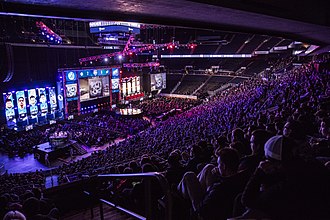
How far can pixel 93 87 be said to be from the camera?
38031 mm

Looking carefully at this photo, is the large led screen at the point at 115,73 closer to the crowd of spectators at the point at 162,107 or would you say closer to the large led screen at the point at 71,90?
the crowd of spectators at the point at 162,107

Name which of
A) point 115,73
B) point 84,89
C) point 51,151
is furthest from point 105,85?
point 51,151

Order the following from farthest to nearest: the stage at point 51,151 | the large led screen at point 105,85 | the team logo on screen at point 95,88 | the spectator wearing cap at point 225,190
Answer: the large led screen at point 105,85, the team logo on screen at point 95,88, the stage at point 51,151, the spectator wearing cap at point 225,190

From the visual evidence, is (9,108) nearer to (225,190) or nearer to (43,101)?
(43,101)

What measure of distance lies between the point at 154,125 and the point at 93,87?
13.1 metres

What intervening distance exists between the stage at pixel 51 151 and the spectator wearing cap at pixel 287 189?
21274 mm

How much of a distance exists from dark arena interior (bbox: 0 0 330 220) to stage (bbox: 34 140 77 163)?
0.31 feet

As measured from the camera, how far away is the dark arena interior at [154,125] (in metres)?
2.83

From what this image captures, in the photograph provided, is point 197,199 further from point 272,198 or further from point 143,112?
point 143,112

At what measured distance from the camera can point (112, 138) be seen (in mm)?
26688

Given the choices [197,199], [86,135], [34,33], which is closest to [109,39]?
[34,33]

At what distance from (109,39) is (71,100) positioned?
40.0 feet

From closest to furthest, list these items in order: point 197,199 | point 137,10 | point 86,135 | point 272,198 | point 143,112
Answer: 1. point 272,198
2. point 197,199
3. point 137,10
4. point 86,135
5. point 143,112

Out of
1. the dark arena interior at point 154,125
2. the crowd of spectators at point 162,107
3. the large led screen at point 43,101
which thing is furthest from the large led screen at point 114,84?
the large led screen at point 43,101
